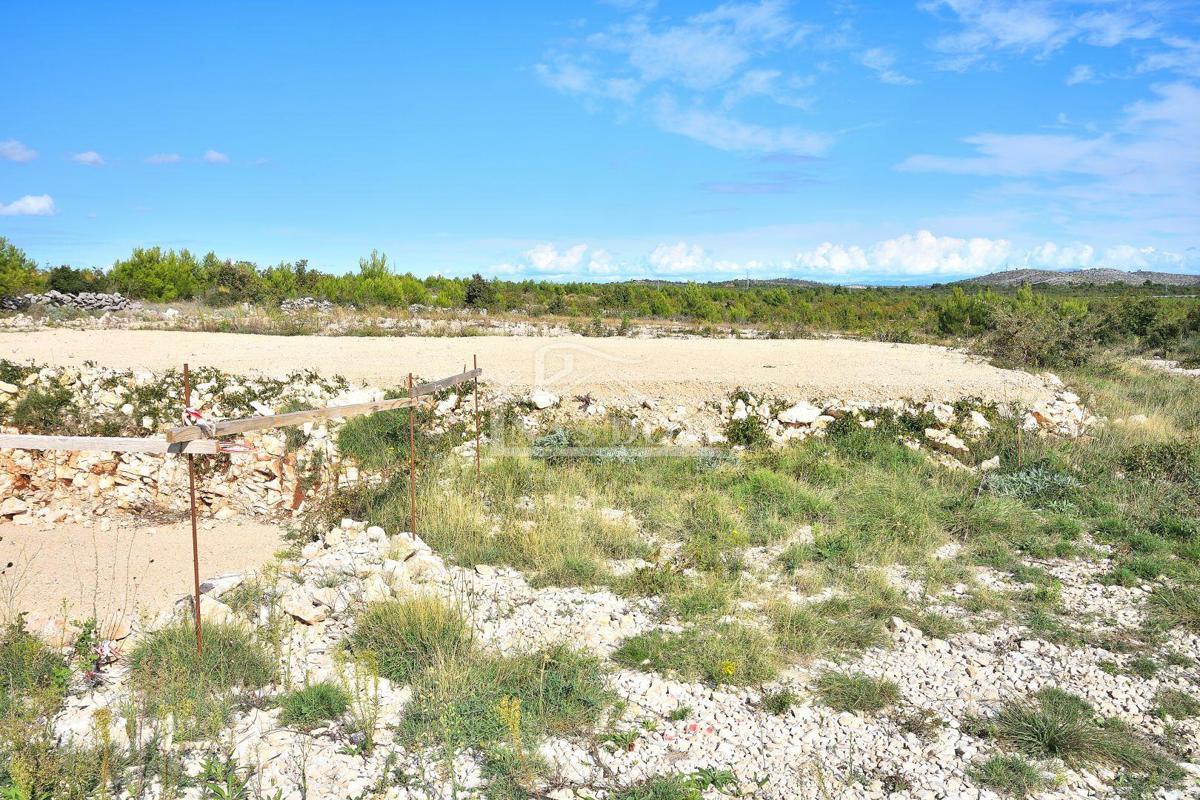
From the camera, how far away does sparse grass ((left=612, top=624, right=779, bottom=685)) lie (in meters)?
4.57

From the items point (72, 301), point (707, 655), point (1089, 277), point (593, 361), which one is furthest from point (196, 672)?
point (1089, 277)

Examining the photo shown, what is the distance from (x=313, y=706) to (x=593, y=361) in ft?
34.9

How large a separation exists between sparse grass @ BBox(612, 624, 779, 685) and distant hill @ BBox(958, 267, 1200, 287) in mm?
86902

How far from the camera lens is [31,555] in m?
8.40

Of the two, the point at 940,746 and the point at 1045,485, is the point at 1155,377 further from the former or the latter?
the point at 940,746

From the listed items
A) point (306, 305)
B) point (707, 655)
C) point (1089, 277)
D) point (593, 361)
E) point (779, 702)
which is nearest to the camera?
point (779, 702)

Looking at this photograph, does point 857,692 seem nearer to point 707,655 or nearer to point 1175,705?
point 707,655

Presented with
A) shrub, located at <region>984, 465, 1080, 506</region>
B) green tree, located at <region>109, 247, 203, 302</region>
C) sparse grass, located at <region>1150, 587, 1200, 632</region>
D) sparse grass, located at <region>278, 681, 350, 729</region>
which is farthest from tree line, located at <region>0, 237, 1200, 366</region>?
sparse grass, located at <region>278, 681, 350, 729</region>

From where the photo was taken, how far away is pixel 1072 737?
3885mm

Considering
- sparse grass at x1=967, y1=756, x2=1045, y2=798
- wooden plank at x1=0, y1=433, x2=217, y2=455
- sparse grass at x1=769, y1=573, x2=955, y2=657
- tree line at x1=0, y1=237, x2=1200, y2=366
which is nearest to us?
sparse grass at x1=967, y1=756, x2=1045, y2=798

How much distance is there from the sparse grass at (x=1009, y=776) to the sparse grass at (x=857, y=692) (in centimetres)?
66

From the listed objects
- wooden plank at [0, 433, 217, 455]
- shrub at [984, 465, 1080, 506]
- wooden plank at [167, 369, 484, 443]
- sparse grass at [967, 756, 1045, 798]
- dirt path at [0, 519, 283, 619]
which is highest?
wooden plank at [167, 369, 484, 443]

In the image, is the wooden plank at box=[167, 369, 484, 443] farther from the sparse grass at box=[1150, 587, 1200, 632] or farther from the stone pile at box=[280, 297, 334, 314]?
the stone pile at box=[280, 297, 334, 314]

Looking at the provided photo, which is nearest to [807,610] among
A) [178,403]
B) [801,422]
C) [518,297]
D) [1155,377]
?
[801,422]
